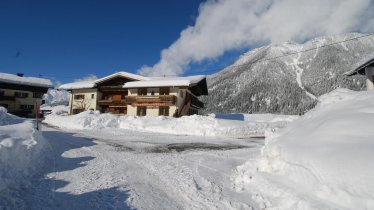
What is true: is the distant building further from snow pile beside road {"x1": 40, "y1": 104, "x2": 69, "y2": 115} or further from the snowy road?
the snowy road

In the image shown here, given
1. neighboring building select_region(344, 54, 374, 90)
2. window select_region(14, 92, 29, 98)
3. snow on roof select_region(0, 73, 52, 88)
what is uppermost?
snow on roof select_region(0, 73, 52, 88)

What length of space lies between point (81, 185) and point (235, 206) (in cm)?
424

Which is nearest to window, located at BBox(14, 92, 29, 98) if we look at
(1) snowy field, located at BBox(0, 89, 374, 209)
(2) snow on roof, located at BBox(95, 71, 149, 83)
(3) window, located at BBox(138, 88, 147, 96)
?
(2) snow on roof, located at BBox(95, 71, 149, 83)

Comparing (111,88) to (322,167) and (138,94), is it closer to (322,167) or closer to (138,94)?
(138,94)

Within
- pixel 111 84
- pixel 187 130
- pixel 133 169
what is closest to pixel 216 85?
pixel 111 84

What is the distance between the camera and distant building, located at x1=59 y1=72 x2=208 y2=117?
40719 millimetres

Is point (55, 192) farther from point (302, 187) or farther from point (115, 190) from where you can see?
point (302, 187)

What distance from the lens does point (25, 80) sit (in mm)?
52000

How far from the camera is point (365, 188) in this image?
5570 millimetres

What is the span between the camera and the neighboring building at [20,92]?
157 feet

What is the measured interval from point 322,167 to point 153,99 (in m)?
35.7

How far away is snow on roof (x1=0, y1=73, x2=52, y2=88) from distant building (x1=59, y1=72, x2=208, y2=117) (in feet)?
21.3

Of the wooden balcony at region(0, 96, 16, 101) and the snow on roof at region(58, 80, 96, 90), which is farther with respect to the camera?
the snow on roof at region(58, 80, 96, 90)

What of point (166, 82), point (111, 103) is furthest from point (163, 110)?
point (111, 103)
